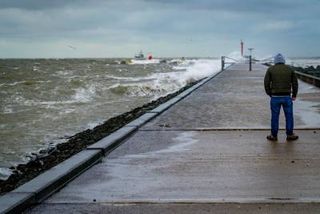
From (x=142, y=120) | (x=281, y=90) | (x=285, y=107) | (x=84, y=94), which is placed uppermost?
(x=281, y=90)

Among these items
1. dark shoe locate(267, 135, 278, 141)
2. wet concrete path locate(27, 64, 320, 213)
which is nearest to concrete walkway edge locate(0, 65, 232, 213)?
wet concrete path locate(27, 64, 320, 213)

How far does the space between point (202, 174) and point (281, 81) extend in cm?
334

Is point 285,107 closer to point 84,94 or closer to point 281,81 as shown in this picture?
point 281,81

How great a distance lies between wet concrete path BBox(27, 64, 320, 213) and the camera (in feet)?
19.3

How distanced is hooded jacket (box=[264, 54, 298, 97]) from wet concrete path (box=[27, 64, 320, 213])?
0.88 m

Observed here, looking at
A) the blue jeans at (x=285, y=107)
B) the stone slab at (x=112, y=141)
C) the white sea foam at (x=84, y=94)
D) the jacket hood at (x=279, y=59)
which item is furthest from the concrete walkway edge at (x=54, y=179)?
the white sea foam at (x=84, y=94)

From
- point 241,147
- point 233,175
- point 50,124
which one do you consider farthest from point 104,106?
point 233,175

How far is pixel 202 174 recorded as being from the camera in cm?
733

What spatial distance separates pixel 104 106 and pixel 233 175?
1936cm

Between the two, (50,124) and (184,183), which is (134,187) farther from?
(50,124)

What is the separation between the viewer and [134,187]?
6.71 meters

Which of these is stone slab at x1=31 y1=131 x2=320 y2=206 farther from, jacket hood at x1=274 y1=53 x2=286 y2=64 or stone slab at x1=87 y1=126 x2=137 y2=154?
jacket hood at x1=274 y1=53 x2=286 y2=64

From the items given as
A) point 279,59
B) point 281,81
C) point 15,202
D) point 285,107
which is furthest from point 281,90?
point 15,202

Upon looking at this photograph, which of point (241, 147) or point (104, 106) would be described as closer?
point (241, 147)
